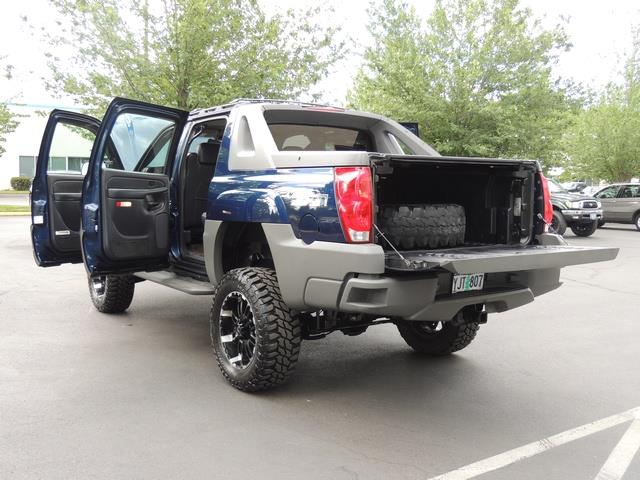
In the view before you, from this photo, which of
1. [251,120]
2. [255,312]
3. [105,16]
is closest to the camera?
[255,312]

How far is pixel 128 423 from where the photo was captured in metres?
3.48

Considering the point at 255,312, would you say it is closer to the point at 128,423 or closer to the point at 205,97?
the point at 128,423

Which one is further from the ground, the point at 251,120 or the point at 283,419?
the point at 251,120

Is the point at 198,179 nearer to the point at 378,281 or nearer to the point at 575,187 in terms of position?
the point at 378,281

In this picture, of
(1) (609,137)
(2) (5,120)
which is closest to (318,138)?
(1) (609,137)

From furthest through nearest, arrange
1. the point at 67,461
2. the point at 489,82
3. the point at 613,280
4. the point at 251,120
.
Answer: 1. the point at 489,82
2. the point at 613,280
3. the point at 251,120
4. the point at 67,461

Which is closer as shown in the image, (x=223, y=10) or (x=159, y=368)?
(x=159, y=368)

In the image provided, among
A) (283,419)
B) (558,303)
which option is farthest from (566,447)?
(558,303)

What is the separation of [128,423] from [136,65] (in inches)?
416

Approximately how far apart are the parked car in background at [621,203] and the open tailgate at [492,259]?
58.9 ft

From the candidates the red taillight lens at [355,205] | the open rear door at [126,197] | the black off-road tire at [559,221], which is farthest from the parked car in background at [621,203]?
the red taillight lens at [355,205]

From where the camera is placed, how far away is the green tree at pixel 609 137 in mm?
24812

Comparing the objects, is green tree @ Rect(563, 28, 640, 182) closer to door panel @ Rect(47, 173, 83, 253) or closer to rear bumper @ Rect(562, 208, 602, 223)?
rear bumper @ Rect(562, 208, 602, 223)

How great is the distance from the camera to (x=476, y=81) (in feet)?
56.1
